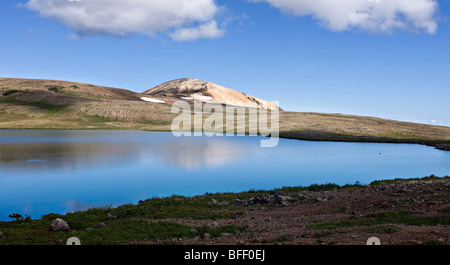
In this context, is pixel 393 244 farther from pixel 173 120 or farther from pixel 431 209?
pixel 173 120

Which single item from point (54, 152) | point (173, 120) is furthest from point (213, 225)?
point (173, 120)

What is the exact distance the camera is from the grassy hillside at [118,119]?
366ft

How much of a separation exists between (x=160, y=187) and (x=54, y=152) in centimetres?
3051

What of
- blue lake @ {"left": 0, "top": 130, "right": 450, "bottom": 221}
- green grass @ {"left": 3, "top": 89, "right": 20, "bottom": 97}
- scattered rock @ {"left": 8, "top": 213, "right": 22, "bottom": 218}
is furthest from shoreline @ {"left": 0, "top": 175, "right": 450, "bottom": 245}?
green grass @ {"left": 3, "top": 89, "right": 20, "bottom": 97}

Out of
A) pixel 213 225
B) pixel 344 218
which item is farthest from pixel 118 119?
pixel 344 218

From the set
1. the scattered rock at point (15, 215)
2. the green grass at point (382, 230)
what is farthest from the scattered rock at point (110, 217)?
the green grass at point (382, 230)

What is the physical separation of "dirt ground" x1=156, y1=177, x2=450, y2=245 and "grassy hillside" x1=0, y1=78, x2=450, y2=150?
78.4m

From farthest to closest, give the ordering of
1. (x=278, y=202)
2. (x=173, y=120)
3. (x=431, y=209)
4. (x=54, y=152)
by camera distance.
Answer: (x=173, y=120), (x=54, y=152), (x=278, y=202), (x=431, y=209)

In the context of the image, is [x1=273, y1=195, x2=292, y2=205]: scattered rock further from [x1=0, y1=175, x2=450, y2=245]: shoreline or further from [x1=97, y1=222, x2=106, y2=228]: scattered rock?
[x1=97, y1=222, x2=106, y2=228]: scattered rock

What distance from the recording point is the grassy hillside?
111431 millimetres

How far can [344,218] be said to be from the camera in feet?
68.2

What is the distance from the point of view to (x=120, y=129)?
12731 centimetres

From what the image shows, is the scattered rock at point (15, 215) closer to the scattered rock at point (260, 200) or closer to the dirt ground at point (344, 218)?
the dirt ground at point (344, 218)

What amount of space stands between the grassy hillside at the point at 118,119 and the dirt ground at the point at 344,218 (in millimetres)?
78401
